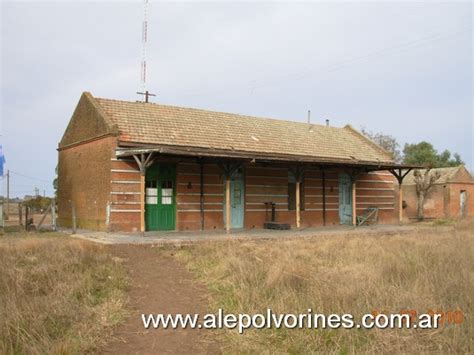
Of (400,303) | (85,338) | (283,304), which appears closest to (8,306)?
(85,338)

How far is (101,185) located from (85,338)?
12730 mm

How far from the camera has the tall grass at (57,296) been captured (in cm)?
529

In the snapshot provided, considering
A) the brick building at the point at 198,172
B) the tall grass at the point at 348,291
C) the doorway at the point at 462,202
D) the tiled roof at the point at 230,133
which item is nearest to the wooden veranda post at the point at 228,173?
the brick building at the point at 198,172

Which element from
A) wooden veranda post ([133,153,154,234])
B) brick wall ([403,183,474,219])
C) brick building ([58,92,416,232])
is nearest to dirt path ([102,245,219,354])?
wooden veranda post ([133,153,154,234])

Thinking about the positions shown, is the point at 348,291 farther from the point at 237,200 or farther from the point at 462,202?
the point at 462,202

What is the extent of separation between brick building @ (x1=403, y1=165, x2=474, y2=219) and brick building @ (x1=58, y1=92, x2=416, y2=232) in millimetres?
7952

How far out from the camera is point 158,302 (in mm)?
7637

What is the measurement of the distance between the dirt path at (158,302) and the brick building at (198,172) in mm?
4340

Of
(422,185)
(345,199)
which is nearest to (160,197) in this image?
(345,199)

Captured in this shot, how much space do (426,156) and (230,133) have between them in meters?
39.8

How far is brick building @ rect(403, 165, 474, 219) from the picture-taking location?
31250 millimetres

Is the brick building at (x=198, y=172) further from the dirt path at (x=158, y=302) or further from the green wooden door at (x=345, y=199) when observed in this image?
the dirt path at (x=158, y=302)

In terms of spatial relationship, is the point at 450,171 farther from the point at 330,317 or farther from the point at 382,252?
the point at 330,317

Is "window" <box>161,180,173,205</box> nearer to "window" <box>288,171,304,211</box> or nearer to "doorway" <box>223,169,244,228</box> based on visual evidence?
"doorway" <box>223,169,244,228</box>
